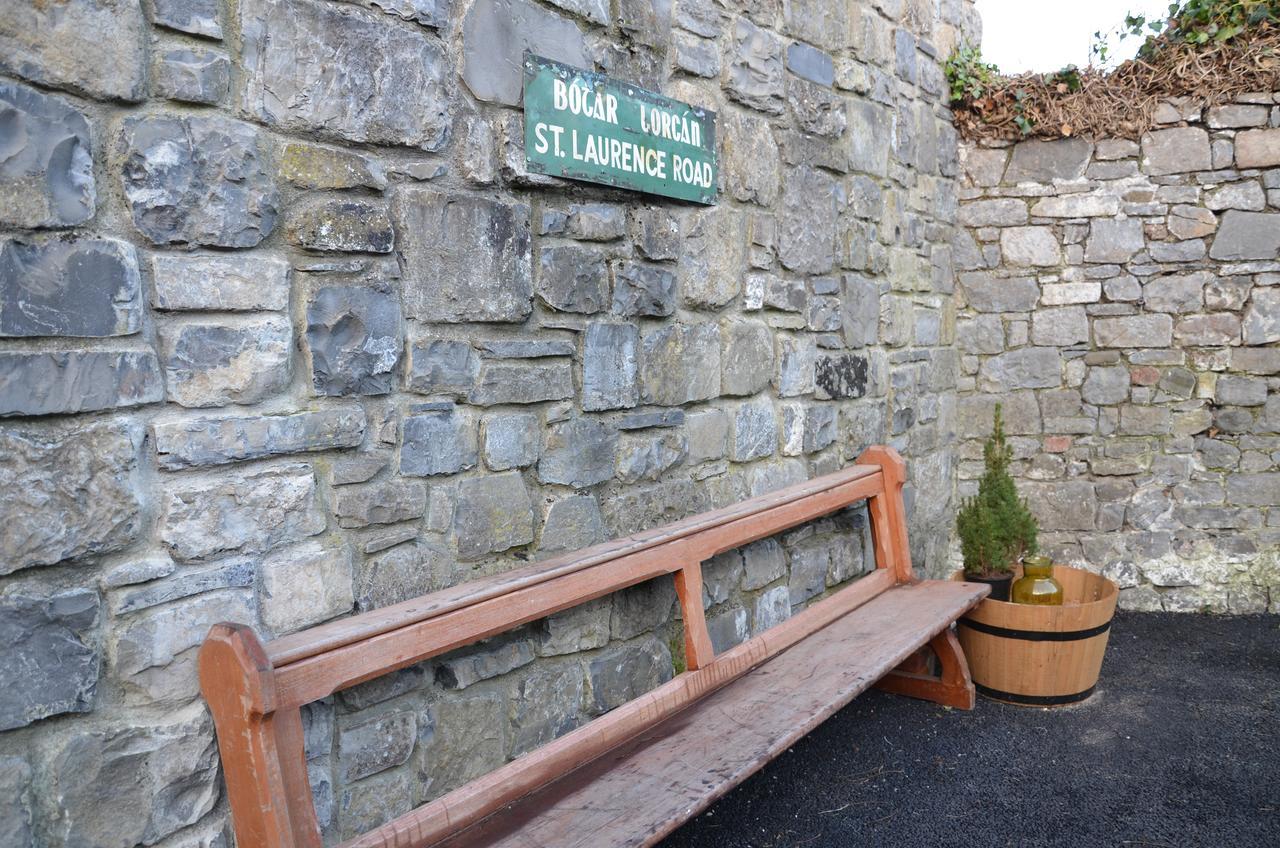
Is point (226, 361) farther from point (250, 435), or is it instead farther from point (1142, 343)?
point (1142, 343)

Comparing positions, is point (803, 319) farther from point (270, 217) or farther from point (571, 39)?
point (270, 217)

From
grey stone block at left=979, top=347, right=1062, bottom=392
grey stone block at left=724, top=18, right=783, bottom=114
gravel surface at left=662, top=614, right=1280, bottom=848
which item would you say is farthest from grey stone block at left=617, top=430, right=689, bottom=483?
grey stone block at left=979, top=347, right=1062, bottom=392

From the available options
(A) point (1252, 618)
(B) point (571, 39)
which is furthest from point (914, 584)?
(B) point (571, 39)

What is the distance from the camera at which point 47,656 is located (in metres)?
1.57

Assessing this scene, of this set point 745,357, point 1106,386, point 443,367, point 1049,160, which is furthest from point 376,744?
point 1049,160

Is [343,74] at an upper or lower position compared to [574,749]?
upper

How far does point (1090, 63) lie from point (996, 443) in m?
2.02

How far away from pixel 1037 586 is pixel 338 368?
9.54 feet

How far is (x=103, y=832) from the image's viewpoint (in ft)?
5.38

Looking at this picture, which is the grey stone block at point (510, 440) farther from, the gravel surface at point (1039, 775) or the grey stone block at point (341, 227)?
the gravel surface at point (1039, 775)

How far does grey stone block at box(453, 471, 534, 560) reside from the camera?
226cm

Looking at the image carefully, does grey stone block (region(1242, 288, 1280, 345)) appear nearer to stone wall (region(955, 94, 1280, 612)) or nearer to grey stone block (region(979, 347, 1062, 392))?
stone wall (region(955, 94, 1280, 612))

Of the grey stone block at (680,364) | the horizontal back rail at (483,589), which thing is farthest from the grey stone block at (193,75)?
the grey stone block at (680,364)

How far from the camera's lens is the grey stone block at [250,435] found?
5.63ft
